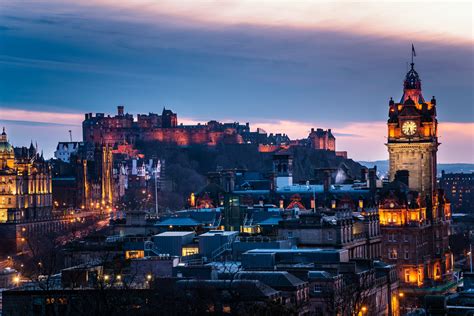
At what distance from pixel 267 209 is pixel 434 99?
3833cm

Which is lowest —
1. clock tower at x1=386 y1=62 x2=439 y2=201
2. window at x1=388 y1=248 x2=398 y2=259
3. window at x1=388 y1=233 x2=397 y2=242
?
window at x1=388 y1=248 x2=398 y2=259

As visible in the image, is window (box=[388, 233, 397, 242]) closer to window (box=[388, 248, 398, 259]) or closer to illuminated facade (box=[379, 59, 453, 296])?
illuminated facade (box=[379, 59, 453, 296])

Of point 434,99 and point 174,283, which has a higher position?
point 434,99

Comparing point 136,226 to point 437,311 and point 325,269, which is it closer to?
point 325,269

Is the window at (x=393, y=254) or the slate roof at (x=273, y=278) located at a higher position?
the slate roof at (x=273, y=278)

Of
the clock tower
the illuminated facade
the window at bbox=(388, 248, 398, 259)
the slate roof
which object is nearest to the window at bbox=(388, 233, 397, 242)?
the illuminated facade

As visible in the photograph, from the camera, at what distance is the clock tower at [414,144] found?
511 feet

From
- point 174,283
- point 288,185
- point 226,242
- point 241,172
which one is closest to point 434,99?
point 288,185

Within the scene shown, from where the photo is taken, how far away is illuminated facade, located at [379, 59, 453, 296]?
141375 millimetres

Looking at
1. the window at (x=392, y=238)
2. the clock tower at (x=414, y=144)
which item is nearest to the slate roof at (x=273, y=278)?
the window at (x=392, y=238)

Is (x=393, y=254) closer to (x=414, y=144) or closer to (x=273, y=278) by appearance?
(x=414, y=144)

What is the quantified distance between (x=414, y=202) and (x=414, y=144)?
11.4m

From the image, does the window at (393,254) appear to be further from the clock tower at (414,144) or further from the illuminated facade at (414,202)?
the clock tower at (414,144)

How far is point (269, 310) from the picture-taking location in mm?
69875
